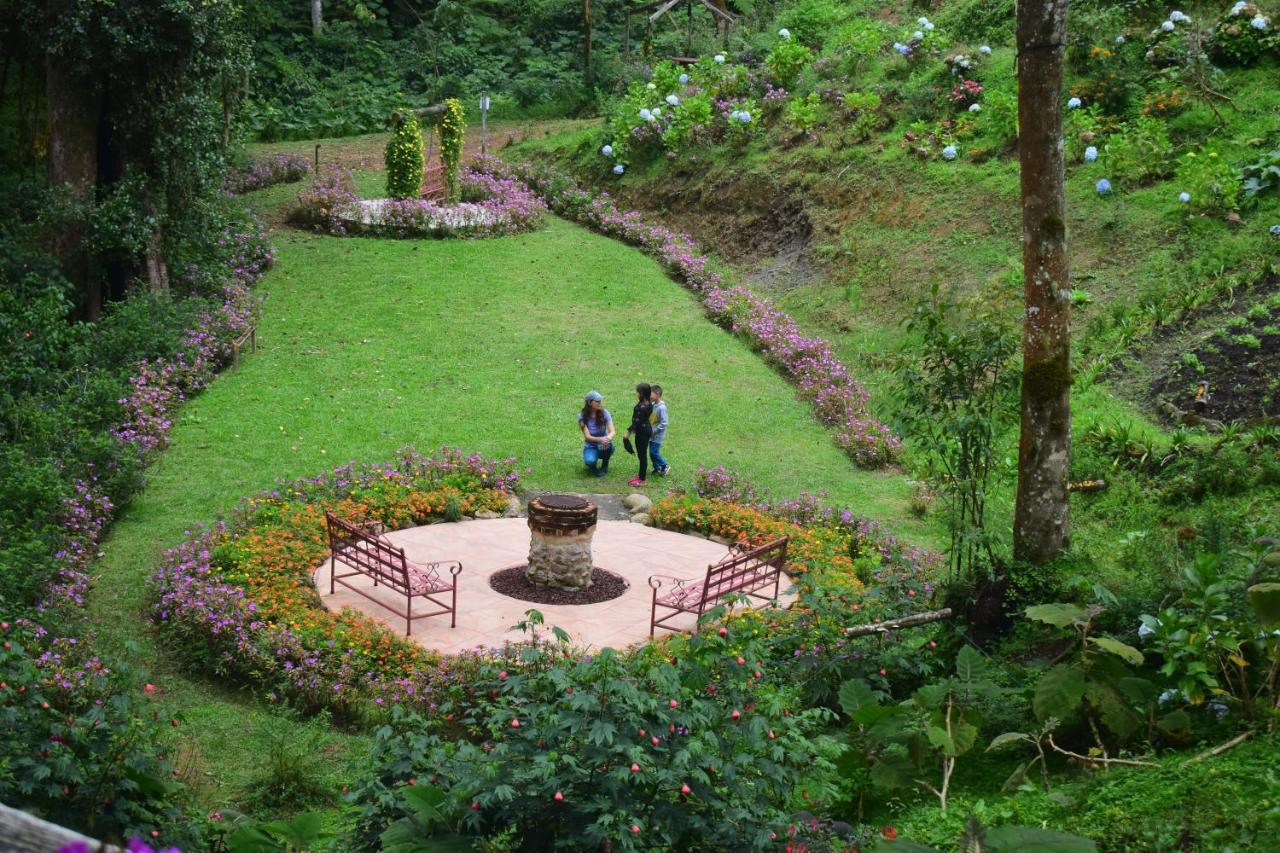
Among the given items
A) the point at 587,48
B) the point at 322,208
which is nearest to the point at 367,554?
the point at 322,208

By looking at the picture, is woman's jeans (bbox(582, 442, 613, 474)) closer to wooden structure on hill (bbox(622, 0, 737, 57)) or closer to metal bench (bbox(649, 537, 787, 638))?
metal bench (bbox(649, 537, 787, 638))

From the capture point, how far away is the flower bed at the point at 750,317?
572 inches

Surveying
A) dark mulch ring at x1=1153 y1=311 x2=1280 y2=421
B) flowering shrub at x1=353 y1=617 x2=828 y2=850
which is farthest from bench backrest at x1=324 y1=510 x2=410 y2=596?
dark mulch ring at x1=1153 y1=311 x2=1280 y2=421

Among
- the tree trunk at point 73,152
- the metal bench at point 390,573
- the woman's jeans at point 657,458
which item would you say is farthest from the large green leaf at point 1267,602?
the tree trunk at point 73,152

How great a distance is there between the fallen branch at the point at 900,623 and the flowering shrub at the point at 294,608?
9.67 feet

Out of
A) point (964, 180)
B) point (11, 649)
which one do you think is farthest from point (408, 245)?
point (11, 649)

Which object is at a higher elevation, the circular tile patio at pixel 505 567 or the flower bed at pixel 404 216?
the flower bed at pixel 404 216

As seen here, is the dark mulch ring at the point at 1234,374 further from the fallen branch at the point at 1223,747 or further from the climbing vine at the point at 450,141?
the climbing vine at the point at 450,141

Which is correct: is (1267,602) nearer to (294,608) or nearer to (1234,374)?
(294,608)

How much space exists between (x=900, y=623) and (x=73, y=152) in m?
13.8

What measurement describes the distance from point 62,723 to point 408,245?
666 inches

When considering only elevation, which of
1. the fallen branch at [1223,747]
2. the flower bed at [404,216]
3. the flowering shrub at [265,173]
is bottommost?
the fallen branch at [1223,747]

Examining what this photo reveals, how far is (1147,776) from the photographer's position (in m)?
4.89

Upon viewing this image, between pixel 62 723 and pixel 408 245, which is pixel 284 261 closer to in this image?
pixel 408 245
